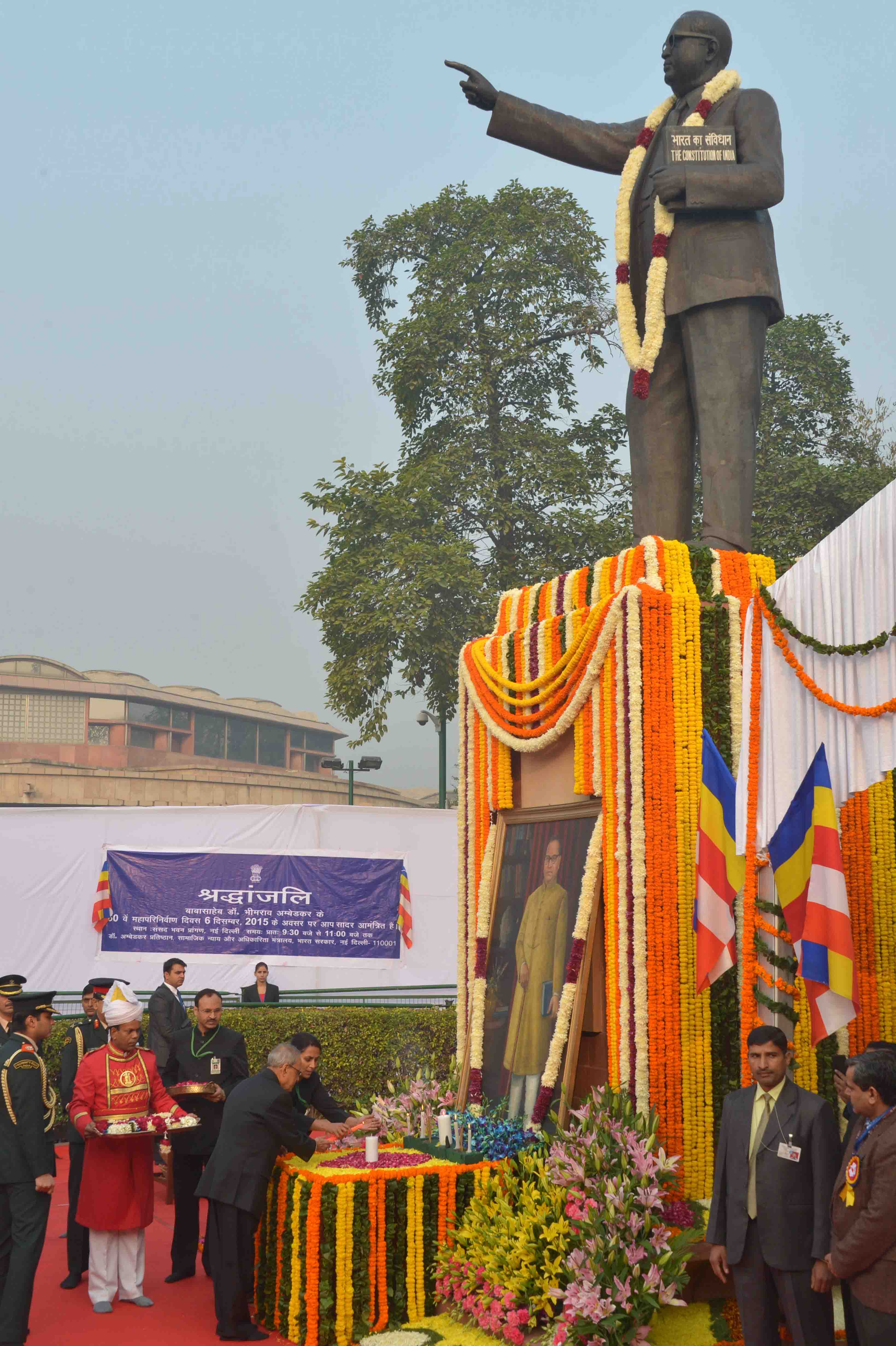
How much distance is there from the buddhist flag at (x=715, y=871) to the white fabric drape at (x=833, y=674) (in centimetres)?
19

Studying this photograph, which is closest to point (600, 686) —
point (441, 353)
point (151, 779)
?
point (441, 353)

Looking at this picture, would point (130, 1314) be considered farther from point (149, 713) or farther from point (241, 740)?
point (241, 740)

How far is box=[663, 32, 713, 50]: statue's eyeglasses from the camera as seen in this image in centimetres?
810

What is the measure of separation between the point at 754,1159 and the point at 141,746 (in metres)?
42.7

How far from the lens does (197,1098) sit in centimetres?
864

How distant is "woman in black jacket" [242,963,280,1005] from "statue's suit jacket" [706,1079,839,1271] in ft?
33.0

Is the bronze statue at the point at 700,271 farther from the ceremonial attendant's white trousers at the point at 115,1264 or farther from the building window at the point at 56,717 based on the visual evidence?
the building window at the point at 56,717

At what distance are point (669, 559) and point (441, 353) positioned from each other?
59.1ft

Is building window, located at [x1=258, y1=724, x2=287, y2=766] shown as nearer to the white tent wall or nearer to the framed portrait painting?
the white tent wall

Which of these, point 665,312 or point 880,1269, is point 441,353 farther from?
point 880,1269

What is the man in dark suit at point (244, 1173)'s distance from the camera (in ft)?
23.4

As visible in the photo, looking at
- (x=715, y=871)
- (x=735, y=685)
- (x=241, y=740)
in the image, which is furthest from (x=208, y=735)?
(x=715, y=871)

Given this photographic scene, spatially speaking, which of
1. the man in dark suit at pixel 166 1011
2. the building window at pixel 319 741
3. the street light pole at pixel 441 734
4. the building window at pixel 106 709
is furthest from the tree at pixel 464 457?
the building window at pixel 319 741

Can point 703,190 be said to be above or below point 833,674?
above
